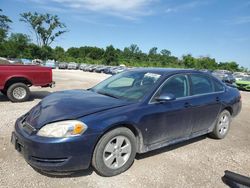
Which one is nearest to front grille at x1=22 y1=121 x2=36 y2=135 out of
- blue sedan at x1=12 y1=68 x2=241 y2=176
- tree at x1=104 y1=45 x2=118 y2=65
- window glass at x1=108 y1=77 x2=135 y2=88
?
blue sedan at x1=12 y1=68 x2=241 y2=176

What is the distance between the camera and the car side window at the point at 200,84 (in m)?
4.84

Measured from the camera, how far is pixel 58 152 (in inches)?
125

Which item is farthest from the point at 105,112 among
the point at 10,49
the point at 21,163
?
the point at 10,49

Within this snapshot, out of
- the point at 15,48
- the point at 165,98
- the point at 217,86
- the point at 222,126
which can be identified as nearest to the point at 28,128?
the point at 165,98

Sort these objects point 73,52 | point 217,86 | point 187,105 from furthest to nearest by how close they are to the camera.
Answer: point 73,52, point 217,86, point 187,105

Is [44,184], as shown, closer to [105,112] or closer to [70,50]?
[105,112]

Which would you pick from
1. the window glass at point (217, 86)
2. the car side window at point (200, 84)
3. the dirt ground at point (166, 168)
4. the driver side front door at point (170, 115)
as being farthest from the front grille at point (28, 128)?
the window glass at point (217, 86)

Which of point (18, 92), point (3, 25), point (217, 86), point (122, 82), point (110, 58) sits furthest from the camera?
point (110, 58)

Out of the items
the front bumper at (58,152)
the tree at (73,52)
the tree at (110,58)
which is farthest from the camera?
the tree at (73,52)

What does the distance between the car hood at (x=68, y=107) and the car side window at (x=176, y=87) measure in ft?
2.59

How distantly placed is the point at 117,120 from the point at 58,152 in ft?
2.86

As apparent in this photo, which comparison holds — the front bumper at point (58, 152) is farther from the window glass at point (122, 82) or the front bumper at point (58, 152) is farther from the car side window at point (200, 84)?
the car side window at point (200, 84)

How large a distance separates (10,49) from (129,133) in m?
68.2

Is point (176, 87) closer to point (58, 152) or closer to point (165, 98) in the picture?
point (165, 98)
